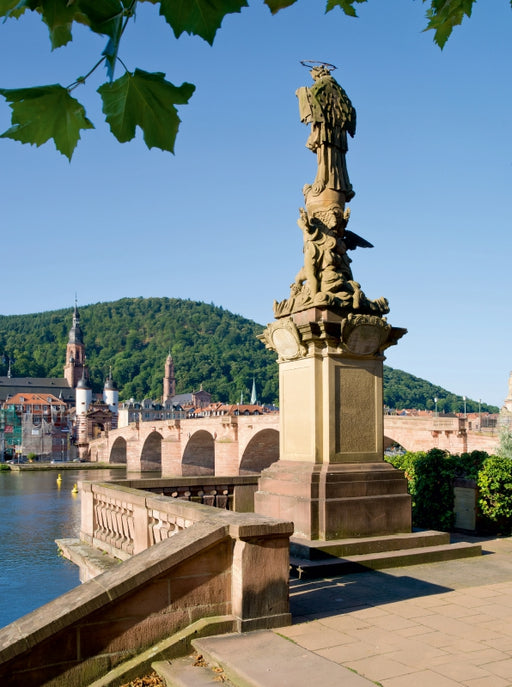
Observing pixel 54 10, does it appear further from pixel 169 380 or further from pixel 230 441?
pixel 169 380

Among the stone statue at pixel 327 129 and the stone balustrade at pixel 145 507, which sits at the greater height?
the stone statue at pixel 327 129

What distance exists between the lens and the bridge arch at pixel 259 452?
54.4 m

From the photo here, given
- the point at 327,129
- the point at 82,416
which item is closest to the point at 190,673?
the point at 327,129

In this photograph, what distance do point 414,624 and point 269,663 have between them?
145 centimetres

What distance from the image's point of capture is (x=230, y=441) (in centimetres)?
5747

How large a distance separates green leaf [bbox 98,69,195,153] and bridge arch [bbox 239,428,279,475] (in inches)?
2045

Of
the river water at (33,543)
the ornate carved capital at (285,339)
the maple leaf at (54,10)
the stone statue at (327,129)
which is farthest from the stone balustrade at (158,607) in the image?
the stone statue at (327,129)

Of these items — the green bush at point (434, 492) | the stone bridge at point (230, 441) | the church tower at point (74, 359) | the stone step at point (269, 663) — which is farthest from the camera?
the church tower at point (74, 359)

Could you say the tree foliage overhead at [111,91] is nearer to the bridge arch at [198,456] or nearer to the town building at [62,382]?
the bridge arch at [198,456]

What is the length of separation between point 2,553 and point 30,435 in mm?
87411

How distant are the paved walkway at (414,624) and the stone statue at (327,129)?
5040 mm

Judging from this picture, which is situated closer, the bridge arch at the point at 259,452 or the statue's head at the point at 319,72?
the statue's head at the point at 319,72

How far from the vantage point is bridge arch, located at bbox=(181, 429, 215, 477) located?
67000mm

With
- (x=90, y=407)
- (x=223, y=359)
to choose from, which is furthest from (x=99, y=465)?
(x=223, y=359)
